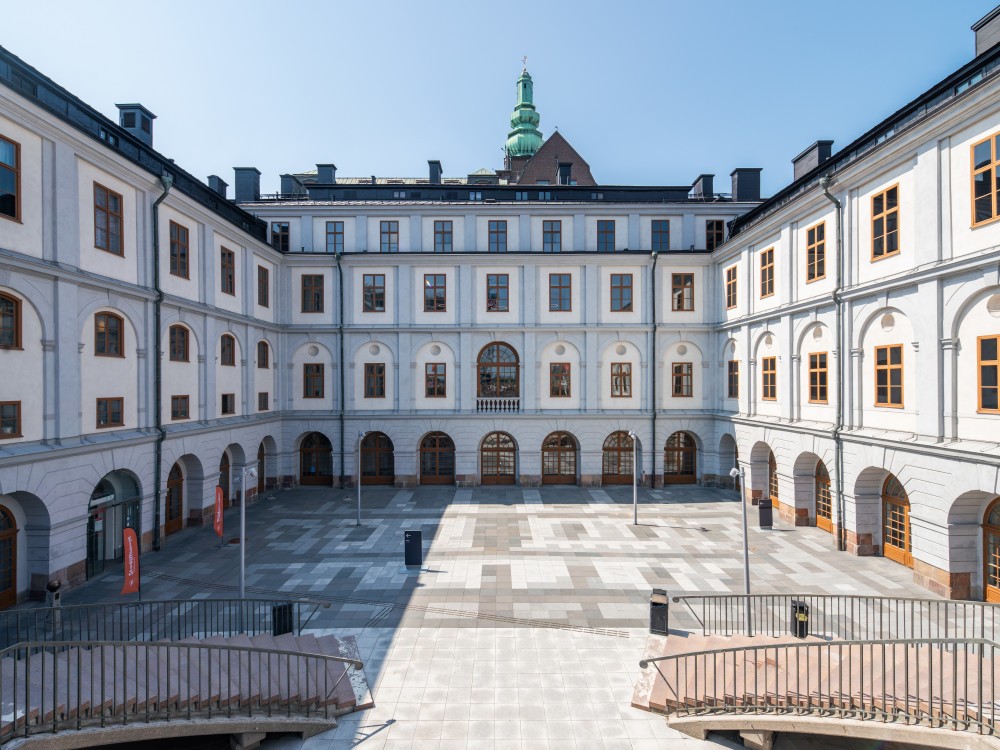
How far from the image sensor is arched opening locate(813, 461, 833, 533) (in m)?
20.7

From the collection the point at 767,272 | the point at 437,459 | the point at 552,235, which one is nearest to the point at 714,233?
the point at 767,272

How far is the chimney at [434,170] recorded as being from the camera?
3322 centimetres

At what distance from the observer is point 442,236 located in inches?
1183

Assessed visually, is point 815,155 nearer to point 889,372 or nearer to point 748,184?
point 748,184

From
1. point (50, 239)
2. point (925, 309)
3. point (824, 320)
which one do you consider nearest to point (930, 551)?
point (925, 309)

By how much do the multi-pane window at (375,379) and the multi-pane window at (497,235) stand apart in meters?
9.29

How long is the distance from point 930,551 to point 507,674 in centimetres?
1273

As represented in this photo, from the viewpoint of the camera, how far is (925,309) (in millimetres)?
15102

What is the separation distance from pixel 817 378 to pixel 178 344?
81.9ft

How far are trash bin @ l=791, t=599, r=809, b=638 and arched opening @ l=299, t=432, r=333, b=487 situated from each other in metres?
24.6

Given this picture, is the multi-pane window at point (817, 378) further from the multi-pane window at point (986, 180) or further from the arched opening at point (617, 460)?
the arched opening at point (617, 460)

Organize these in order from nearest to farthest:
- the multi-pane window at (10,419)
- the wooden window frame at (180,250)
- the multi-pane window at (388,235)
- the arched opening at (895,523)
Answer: the multi-pane window at (10,419) → the arched opening at (895,523) → the wooden window frame at (180,250) → the multi-pane window at (388,235)

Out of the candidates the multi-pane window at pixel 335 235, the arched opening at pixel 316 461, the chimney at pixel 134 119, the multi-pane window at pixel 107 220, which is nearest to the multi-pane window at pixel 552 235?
the multi-pane window at pixel 335 235

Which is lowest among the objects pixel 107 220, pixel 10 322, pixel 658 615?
pixel 658 615
